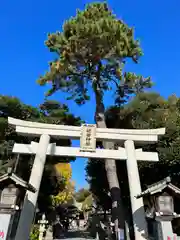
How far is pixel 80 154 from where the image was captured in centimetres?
923

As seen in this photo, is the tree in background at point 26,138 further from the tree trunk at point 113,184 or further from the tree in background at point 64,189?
the tree in background at point 64,189

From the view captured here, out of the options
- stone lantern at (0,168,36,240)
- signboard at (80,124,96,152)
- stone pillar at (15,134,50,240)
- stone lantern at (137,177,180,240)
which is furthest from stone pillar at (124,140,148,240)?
stone lantern at (0,168,36,240)

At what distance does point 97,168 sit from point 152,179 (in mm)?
4658

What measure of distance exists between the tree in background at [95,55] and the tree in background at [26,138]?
8.96ft

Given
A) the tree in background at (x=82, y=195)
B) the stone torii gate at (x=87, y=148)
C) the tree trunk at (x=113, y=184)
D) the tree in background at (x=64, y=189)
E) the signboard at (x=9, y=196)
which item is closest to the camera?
the signboard at (x=9, y=196)

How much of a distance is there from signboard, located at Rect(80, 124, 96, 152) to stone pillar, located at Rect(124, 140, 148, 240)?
152cm

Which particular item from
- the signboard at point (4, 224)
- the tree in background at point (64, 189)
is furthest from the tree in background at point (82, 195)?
the signboard at point (4, 224)

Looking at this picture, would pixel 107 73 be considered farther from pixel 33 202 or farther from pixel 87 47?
pixel 33 202

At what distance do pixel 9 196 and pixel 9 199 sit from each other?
0.10m

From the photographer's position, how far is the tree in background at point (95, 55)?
40.9 feet

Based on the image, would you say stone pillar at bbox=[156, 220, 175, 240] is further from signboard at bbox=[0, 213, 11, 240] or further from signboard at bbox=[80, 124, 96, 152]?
signboard at bbox=[0, 213, 11, 240]

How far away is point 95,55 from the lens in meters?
13.3

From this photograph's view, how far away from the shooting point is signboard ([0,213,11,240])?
6234mm

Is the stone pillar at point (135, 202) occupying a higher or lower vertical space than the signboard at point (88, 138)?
lower
